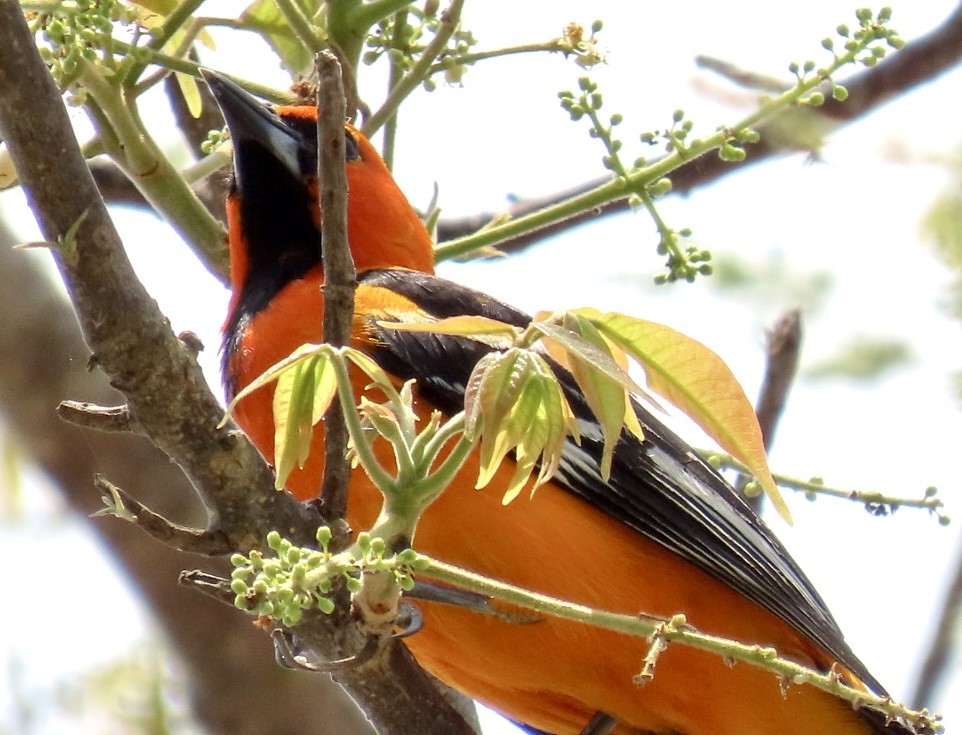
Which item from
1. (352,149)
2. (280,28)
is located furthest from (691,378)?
(352,149)

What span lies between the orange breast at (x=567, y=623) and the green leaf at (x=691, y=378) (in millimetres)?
1280

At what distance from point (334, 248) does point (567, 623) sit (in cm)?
150

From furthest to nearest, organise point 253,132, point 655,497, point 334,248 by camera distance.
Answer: point 253,132 → point 655,497 → point 334,248

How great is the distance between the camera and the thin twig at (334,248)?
2.08 meters

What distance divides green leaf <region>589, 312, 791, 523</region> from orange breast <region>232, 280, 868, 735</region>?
4.20 feet

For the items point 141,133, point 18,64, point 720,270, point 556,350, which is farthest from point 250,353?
point 720,270

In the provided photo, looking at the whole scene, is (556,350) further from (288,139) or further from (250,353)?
(288,139)

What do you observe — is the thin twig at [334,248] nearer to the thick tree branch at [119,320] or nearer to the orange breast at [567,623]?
the thick tree branch at [119,320]

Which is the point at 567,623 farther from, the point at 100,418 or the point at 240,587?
the point at 240,587

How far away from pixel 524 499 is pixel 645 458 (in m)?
0.43

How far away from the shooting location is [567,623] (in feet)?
11.1

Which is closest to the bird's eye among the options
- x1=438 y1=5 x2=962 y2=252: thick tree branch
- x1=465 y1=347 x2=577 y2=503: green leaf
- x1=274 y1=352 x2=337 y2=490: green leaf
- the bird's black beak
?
the bird's black beak

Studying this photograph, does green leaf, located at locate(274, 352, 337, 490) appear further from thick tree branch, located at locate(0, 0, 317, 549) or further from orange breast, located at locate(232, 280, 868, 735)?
orange breast, located at locate(232, 280, 868, 735)

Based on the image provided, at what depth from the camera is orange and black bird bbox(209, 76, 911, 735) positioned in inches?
130
